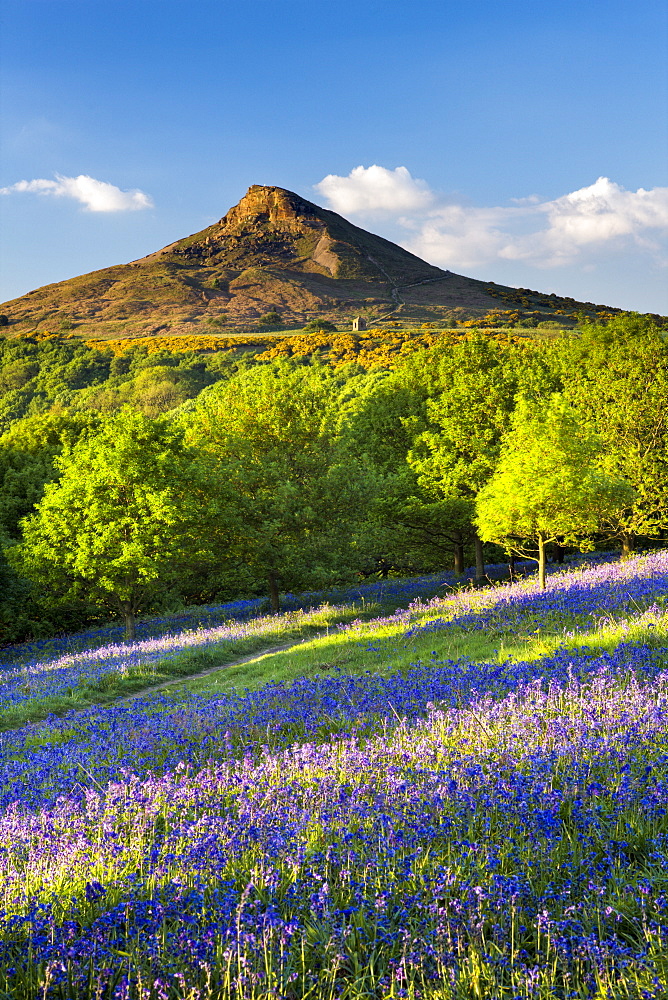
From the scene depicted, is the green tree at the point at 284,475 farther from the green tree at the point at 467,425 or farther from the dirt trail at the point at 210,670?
the dirt trail at the point at 210,670

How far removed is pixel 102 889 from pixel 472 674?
6061mm

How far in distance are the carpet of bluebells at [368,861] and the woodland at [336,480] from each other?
565 inches

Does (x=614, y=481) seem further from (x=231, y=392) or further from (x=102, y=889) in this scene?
(x=102, y=889)

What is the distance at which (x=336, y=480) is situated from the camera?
24828mm

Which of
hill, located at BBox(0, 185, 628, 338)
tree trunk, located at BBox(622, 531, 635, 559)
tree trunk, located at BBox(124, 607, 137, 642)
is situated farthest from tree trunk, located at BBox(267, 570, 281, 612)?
hill, located at BBox(0, 185, 628, 338)

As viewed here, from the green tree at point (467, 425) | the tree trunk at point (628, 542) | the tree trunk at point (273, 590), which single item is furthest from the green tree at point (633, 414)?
the tree trunk at point (273, 590)

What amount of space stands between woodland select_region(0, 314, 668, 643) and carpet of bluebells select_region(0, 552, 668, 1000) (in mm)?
14356

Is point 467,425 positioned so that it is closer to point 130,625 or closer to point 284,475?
point 284,475

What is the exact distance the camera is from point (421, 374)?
35219 mm

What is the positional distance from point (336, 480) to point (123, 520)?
319 inches

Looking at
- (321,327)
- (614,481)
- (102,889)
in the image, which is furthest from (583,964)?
(321,327)

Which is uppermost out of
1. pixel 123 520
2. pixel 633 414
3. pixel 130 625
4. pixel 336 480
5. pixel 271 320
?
pixel 271 320

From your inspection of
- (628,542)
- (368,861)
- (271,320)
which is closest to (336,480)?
(628,542)

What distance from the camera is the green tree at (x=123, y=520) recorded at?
72.3ft
